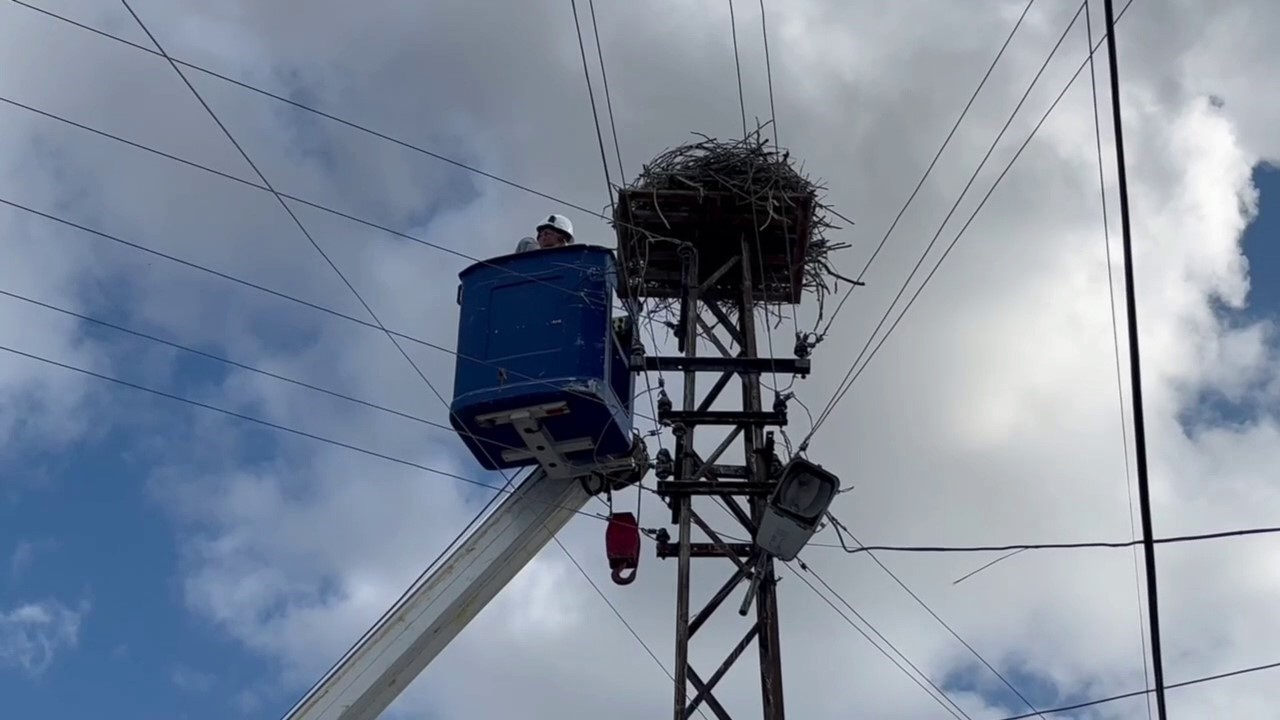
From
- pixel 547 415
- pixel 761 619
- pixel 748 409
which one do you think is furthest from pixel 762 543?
pixel 547 415

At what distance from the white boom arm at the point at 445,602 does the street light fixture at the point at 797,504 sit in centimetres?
220

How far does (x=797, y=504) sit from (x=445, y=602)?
2741mm

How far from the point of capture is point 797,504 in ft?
26.3

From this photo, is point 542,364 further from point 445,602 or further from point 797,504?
point 797,504

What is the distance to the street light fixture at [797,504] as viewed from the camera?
7.93m

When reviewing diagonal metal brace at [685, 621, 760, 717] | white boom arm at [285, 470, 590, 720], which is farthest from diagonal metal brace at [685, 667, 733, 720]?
white boom arm at [285, 470, 590, 720]

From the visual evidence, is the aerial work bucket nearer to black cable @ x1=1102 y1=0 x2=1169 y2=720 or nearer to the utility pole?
the utility pole

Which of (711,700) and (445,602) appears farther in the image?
(445,602)

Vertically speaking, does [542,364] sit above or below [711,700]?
above

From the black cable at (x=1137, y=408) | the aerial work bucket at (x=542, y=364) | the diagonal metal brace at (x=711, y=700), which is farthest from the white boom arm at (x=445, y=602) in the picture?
the black cable at (x=1137, y=408)

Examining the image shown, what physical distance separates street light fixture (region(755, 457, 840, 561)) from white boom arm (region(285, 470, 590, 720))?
2204 millimetres

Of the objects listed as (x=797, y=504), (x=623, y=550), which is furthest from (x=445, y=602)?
(x=797, y=504)

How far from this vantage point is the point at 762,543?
8.20 metres

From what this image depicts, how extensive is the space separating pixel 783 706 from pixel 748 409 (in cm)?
208
